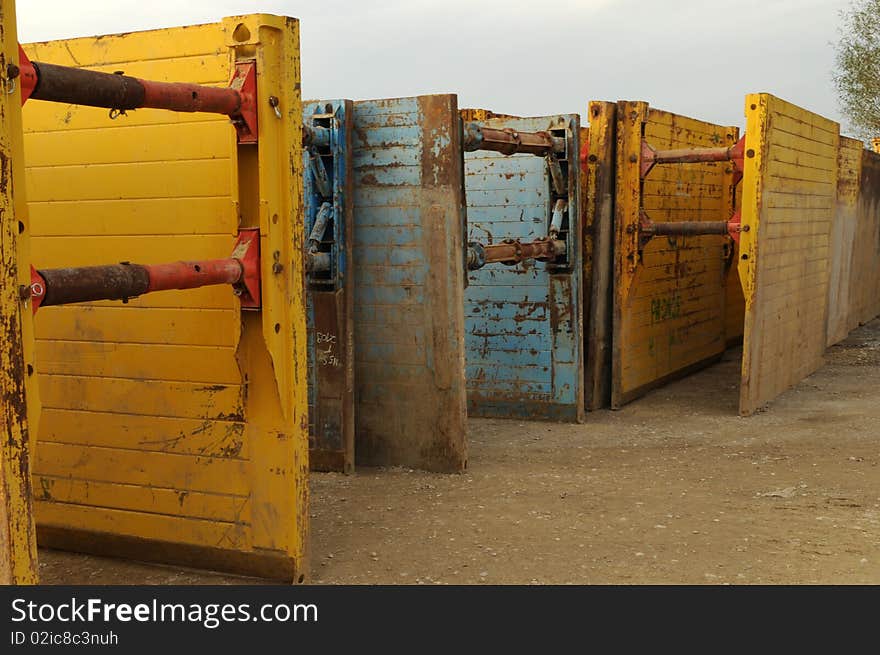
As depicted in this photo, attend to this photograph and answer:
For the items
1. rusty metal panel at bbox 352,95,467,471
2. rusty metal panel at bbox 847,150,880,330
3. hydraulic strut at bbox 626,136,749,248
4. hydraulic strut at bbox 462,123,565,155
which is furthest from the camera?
rusty metal panel at bbox 847,150,880,330

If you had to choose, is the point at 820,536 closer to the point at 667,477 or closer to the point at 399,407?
the point at 667,477

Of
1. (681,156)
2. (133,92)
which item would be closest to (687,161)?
(681,156)

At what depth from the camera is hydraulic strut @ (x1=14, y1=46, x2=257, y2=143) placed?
2705mm

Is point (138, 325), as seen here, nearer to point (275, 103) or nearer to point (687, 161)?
point (275, 103)

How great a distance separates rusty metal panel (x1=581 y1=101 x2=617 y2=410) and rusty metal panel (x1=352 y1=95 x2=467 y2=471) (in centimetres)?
203

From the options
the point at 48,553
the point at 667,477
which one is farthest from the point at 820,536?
the point at 48,553

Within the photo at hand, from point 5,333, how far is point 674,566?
2.74 metres

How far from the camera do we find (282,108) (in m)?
3.59

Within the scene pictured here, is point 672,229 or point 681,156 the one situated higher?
point 681,156

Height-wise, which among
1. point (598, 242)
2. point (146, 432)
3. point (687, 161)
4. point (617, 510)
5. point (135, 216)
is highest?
point (687, 161)

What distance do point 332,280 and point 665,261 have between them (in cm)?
360

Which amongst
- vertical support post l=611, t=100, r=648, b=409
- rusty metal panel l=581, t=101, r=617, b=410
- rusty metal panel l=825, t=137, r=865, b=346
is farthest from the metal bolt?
rusty metal panel l=825, t=137, r=865, b=346

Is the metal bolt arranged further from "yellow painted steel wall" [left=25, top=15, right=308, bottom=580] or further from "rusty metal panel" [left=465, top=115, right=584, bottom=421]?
"rusty metal panel" [left=465, top=115, right=584, bottom=421]

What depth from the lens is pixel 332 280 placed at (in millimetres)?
5523
